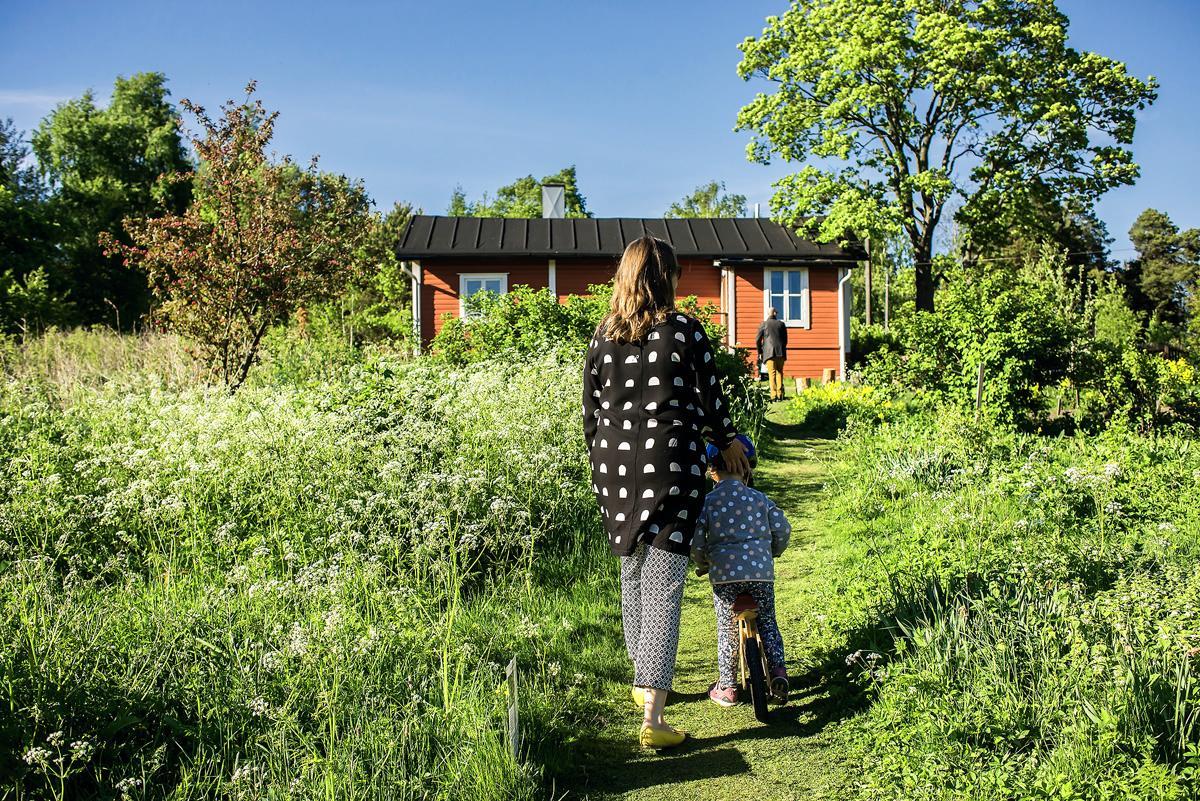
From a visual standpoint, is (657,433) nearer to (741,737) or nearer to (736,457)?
(736,457)

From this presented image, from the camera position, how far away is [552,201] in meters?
27.0

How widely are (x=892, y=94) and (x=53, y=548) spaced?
2515cm

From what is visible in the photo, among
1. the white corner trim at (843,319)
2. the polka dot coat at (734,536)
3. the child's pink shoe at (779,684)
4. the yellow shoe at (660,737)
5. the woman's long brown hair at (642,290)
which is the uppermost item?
the white corner trim at (843,319)

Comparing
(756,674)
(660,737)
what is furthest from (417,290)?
(660,737)

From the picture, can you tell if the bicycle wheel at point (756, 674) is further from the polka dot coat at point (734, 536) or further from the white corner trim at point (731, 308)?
the white corner trim at point (731, 308)

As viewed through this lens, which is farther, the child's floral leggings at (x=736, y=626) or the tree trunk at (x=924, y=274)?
the tree trunk at (x=924, y=274)

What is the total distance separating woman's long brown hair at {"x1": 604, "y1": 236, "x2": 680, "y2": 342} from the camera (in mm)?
3818

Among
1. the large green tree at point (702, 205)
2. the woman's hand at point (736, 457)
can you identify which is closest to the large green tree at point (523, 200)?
the large green tree at point (702, 205)

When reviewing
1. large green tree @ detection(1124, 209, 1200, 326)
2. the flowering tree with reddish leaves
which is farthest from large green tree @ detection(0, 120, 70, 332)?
large green tree @ detection(1124, 209, 1200, 326)

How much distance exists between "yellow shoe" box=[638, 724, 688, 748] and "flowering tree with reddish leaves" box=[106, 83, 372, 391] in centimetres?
924

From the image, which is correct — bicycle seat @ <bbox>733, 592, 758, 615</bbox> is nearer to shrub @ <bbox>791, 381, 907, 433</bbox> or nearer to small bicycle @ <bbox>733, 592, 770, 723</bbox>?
small bicycle @ <bbox>733, 592, 770, 723</bbox>

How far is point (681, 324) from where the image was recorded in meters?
3.81

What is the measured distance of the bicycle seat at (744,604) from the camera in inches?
158

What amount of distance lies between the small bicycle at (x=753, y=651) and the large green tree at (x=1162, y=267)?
45269 millimetres
